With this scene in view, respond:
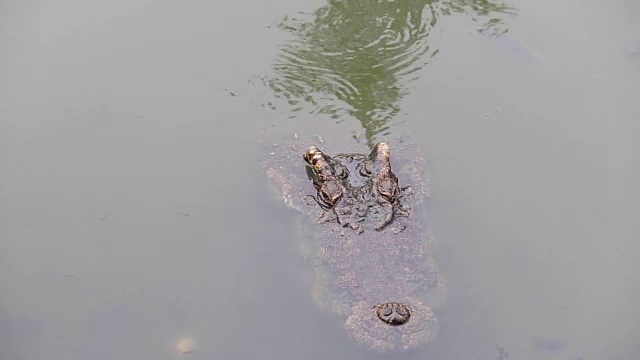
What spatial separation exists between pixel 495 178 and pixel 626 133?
196 cm

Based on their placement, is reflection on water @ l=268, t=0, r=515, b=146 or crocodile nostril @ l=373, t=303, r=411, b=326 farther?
reflection on water @ l=268, t=0, r=515, b=146

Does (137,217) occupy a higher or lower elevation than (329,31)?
lower

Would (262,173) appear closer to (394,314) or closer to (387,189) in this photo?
(387,189)

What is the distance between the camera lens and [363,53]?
8781mm

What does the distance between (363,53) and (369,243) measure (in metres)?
3.48

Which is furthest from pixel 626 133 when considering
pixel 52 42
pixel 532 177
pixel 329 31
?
pixel 52 42

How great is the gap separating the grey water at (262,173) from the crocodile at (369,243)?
0.20 meters

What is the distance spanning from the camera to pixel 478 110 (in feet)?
27.0

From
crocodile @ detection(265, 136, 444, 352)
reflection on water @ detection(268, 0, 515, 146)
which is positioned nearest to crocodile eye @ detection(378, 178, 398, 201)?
crocodile @ detection(265, 136, 444, 352)

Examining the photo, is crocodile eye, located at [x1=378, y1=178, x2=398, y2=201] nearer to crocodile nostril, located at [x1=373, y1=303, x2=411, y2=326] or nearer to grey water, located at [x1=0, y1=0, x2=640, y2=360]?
grey water, located at [x1=0, y1=0, x2=640, y2=360]

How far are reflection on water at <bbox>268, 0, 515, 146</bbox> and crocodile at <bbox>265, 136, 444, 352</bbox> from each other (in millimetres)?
981

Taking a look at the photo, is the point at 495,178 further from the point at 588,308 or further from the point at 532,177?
the point at 588,308

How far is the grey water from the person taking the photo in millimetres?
6184

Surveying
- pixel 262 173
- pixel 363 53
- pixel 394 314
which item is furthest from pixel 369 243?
pixel 363 53
